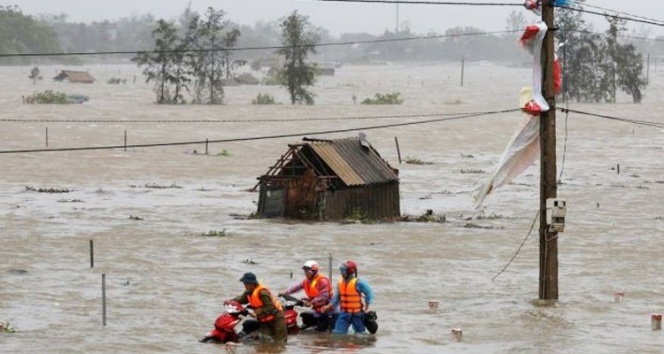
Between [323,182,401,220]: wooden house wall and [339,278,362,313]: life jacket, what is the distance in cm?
1713

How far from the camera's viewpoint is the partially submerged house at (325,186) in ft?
126

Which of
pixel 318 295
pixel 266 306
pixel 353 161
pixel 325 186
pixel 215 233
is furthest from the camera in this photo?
pixel 353 161

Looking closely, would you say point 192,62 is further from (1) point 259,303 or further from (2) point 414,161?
(1) point 259,303

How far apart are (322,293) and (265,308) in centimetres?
127

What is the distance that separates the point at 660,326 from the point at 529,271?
759 centimetres

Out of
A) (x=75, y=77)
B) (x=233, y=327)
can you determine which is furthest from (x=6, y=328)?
(x=75, y=77)

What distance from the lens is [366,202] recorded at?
3928 centimetres

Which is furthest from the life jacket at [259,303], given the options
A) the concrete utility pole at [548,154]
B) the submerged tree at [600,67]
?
the submerged tree at [600,67]

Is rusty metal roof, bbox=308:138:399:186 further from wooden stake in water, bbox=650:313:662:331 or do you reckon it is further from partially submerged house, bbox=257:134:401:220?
wooden stake in water, bbox=650:313:662:331

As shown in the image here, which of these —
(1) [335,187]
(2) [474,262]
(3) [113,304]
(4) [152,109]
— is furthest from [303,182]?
(4) [152,109]

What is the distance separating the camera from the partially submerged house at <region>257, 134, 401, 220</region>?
38.4m

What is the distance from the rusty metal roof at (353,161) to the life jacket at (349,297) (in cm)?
1711

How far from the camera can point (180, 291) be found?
27141mm

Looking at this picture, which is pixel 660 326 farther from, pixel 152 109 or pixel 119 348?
pixel 152 109
